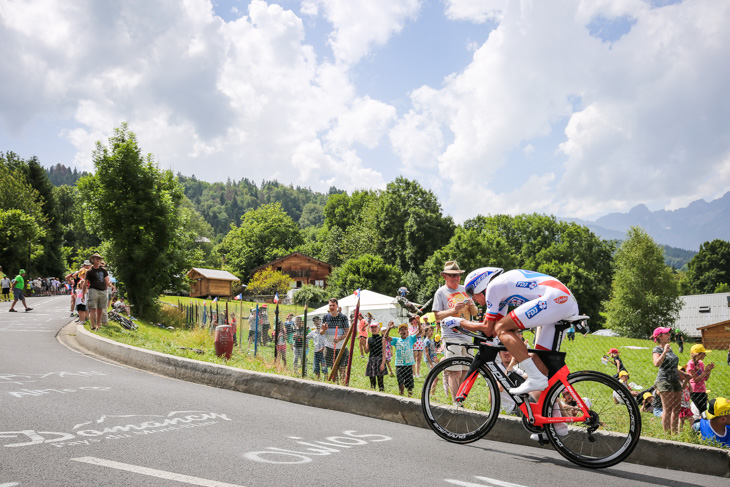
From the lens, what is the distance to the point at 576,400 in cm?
491

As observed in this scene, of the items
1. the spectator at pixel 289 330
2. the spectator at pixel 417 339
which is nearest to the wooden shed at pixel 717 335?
the spectator at pixel 417 339

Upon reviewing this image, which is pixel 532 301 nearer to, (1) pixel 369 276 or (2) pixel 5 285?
(2) pixel 5 285

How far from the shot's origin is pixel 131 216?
96.5 feet

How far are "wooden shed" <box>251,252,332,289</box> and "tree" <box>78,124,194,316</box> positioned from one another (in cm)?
6463

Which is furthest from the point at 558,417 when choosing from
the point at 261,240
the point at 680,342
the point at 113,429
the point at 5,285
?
the point at 261,240

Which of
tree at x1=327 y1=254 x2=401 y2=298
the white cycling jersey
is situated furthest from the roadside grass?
tree at x1=327 y1=254 x2=401 y2=298

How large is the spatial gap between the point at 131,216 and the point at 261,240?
3462 inches

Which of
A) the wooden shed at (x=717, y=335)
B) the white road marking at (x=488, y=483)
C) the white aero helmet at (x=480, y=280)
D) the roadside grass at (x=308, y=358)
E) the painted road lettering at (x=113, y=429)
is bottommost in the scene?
the wooden shed at (x=717, y=335)

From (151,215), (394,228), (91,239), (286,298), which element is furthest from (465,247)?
(91,239)

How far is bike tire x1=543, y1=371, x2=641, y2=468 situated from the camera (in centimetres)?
477

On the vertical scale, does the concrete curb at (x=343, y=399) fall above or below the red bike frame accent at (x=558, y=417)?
below

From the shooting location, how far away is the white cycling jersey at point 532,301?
15.9 ft

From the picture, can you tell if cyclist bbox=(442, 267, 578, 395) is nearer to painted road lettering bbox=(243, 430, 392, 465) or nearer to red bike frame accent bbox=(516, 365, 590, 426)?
red bike frame accent bbox=(516, 365, 590, 426)

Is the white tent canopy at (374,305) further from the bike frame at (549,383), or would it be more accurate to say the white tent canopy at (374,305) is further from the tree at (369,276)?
the tree at (369,276)
